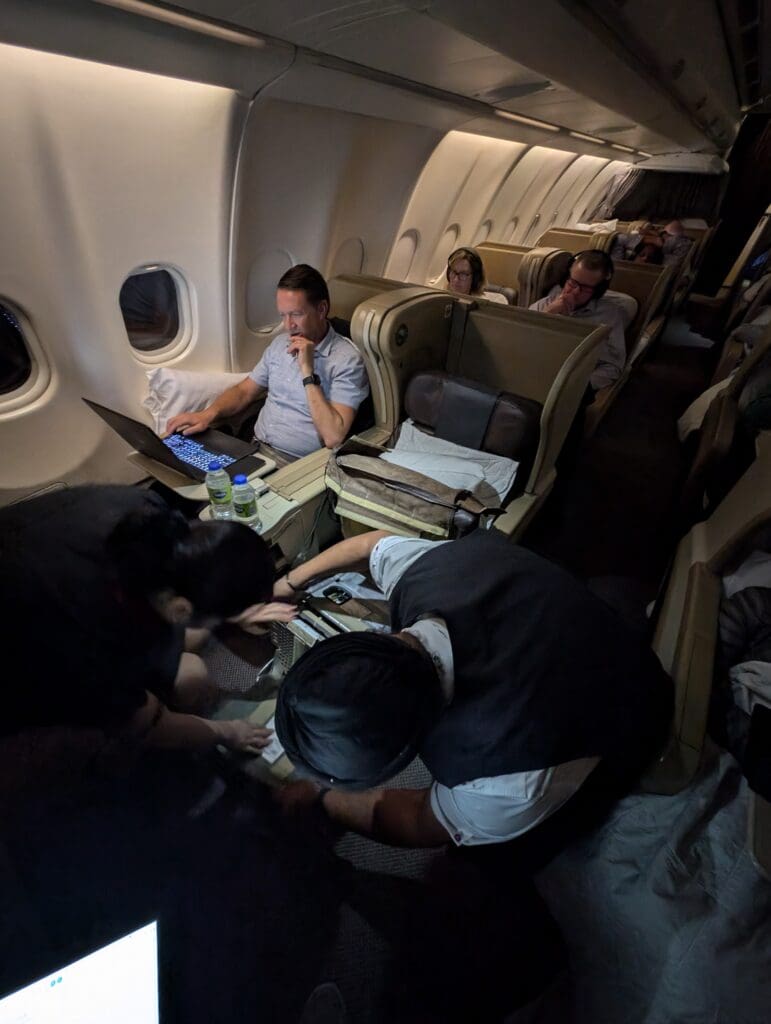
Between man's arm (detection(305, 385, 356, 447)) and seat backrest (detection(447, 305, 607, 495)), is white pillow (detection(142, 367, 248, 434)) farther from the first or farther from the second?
seat backrest (detection(447, 305, 607, 495))

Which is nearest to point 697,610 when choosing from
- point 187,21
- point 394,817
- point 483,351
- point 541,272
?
point 394,817

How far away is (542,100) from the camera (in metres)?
2.85

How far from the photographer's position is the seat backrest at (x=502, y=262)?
15.7ft

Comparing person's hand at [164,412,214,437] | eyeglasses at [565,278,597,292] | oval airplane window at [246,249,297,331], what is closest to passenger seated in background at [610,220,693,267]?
eyeglasses at [565,278,597,292]

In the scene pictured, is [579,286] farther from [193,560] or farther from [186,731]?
[186,731]

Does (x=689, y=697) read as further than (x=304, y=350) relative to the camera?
No

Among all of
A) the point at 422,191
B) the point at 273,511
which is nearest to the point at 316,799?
the point at 273,511

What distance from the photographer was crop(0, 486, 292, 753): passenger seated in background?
0.53 m

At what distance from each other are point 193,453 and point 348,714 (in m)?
1.95

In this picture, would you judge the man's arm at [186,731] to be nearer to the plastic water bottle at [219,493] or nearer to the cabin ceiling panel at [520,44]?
the plastic water bottle at [219,493]

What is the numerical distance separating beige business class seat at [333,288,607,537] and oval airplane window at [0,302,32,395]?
186 cm

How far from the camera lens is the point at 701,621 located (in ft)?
5.28

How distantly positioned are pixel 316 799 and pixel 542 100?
13.1 ft

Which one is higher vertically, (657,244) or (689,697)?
(657,244)
